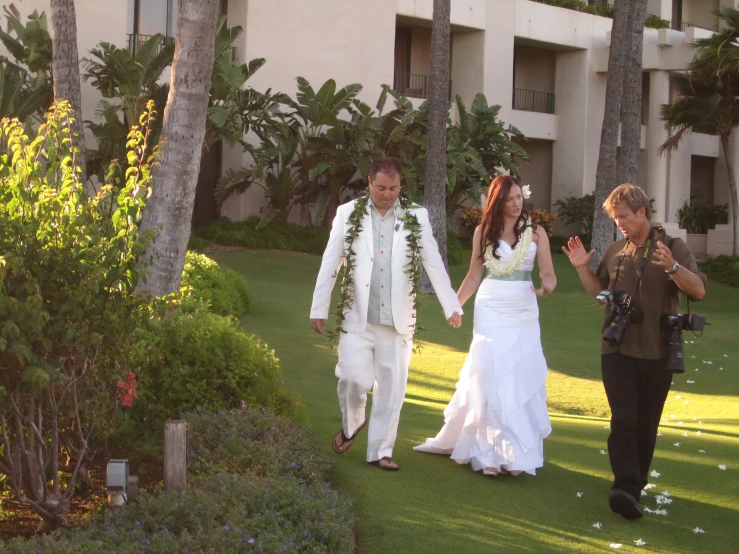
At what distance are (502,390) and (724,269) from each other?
2032 cm

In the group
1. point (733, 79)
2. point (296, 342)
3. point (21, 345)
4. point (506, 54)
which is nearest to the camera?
point (21, 345)

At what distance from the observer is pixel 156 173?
8.46 meters

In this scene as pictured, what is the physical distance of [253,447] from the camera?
5.88 metres

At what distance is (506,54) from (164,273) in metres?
22.2

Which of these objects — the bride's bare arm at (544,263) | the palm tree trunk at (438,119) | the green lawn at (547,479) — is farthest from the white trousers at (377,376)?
the palm tree trunk at (438,119)

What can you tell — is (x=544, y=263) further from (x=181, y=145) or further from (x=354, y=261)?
(x=181, y=145)

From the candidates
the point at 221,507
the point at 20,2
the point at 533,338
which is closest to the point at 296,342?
the point at 533,338

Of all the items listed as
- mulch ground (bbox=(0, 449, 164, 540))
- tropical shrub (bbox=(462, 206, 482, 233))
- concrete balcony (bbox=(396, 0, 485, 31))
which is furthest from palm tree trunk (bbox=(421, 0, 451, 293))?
mulch ground (bbox=(0, 449, 164, 540))

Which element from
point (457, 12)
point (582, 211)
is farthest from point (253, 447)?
point (582, 211)

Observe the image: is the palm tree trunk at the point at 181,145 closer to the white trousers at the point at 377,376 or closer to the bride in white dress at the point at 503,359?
the white trousers at the point at 377,376

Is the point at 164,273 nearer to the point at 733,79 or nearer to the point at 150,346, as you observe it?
the point at 150,346

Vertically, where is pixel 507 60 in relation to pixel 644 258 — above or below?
above

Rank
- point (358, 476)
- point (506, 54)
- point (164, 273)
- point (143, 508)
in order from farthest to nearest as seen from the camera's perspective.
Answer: point (506, 54)
point (164, 273)
point (358, 476)
point (143, 508)

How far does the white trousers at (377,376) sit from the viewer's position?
6520 mm
